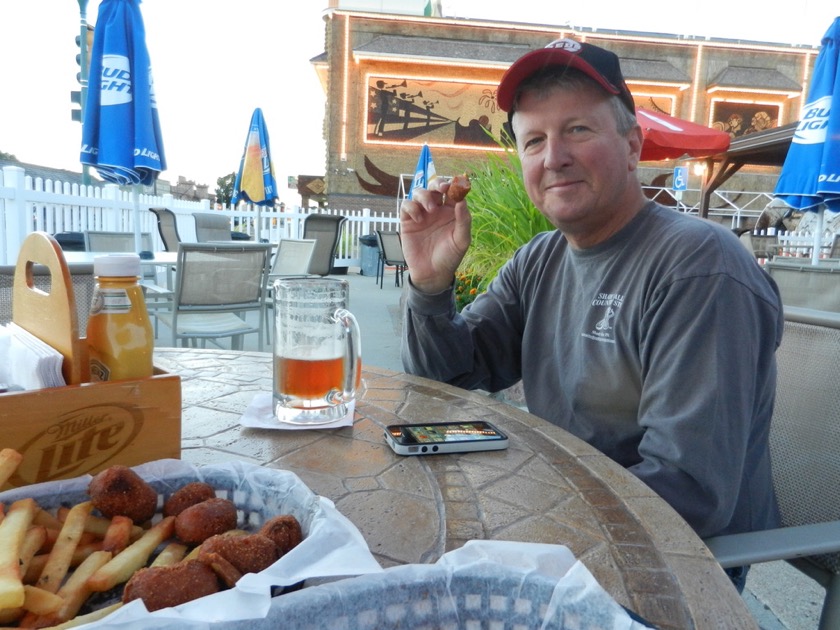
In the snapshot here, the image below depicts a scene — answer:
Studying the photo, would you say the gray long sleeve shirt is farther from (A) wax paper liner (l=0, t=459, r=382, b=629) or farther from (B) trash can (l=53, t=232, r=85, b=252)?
(B) trash can (l=53, t=232, r=85, b=252)

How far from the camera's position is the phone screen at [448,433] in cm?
103

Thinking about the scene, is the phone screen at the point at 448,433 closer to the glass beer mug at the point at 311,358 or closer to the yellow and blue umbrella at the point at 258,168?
the glass beer mug at the point at 311,358

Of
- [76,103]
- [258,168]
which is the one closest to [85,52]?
[76,103]

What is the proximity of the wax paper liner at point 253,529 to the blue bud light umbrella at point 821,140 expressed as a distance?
5.36 metres

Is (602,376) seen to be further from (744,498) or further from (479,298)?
(479,298)

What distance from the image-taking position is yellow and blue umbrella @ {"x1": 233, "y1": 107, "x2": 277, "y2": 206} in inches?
369

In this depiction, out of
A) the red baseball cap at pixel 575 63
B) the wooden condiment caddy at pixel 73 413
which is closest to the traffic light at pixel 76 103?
the red baseball cap at pixel 575 63

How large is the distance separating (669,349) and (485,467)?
20.6 inches

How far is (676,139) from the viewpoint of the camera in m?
7.46

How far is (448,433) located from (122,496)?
0.58 meters

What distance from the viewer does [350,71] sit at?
19859 millimetres

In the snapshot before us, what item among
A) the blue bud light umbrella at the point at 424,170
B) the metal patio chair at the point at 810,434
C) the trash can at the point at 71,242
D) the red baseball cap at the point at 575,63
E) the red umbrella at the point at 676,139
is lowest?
the metal patio chair at the point at 810,434

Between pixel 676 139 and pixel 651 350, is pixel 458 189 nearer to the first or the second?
pixel 651 350

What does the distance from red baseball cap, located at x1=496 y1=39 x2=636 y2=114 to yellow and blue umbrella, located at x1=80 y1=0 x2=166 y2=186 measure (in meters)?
4.33
